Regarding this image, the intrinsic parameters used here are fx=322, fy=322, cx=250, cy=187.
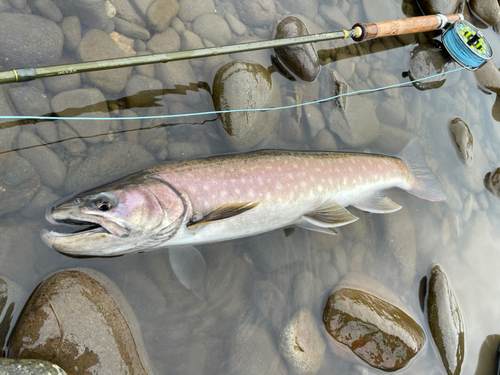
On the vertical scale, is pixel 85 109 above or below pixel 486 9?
below

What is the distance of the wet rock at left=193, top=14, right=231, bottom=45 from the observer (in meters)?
3.61

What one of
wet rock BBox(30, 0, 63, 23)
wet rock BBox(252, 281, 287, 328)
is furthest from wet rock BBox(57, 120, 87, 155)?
wet rock BBox(252, 281, 287, 328)

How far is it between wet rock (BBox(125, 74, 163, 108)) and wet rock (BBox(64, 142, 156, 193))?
0.45 metres

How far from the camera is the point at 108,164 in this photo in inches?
120

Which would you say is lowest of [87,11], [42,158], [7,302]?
[7,302]

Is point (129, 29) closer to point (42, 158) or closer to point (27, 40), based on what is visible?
point (27, 40)

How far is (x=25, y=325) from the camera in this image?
8.18ft

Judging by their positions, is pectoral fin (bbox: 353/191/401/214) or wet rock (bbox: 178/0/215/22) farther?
pectoral fin (bbox: 353/191/401/214)

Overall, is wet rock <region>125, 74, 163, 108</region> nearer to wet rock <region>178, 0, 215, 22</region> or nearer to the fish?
the fish

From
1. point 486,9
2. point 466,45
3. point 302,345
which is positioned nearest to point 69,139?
point 302,345

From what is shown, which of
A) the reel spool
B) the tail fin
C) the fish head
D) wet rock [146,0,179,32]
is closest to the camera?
the fish head

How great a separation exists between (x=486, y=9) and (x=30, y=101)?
6138mm

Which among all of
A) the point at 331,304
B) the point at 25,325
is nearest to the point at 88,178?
the point at 25,325

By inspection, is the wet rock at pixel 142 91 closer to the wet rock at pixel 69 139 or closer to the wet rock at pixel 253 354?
the wet rock at pixel 69 139
